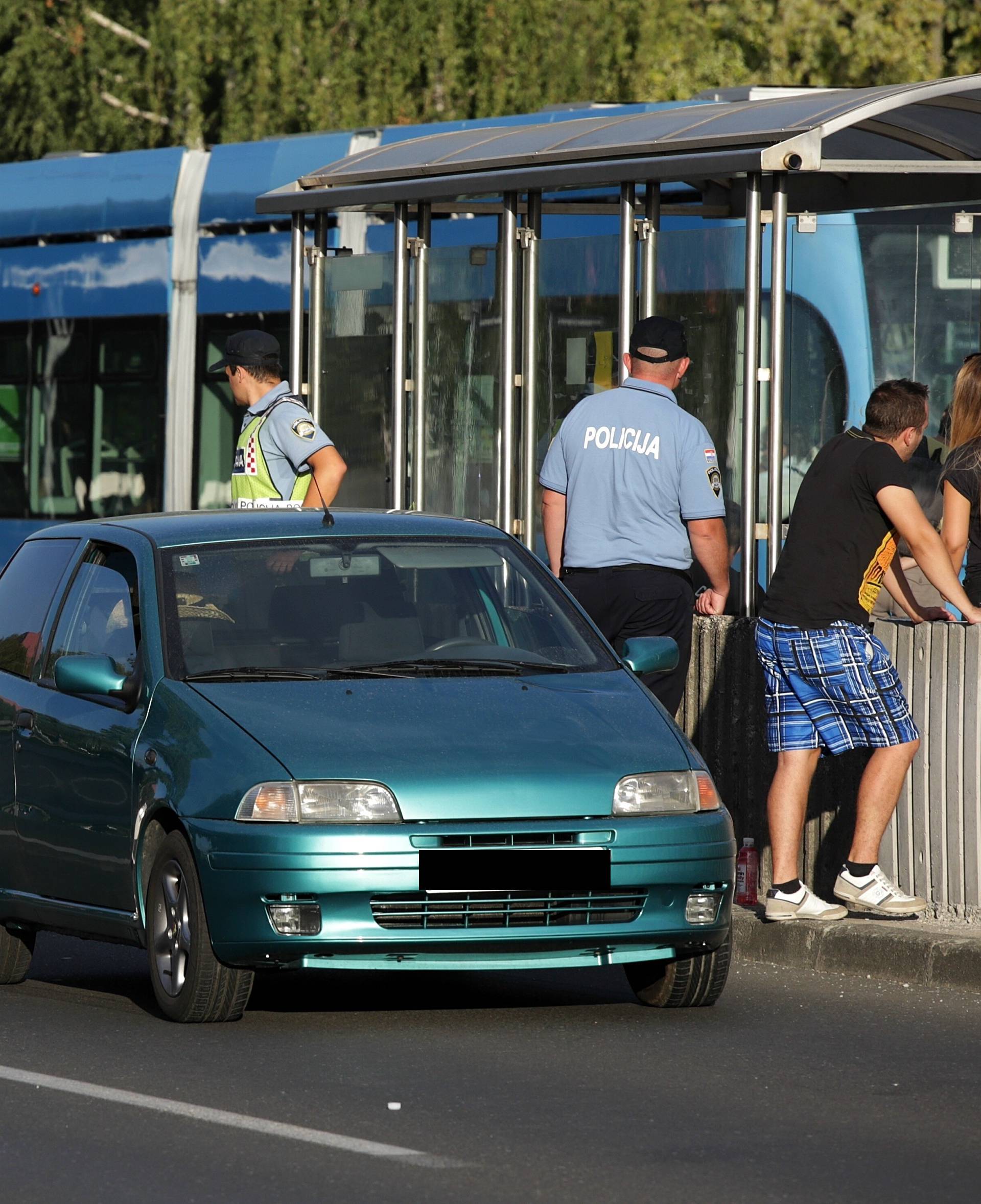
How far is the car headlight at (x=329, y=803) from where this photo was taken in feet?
23.9

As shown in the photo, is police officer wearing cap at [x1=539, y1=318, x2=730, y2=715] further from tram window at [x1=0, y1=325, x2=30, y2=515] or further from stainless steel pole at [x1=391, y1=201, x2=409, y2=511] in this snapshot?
tram window at [x1=0, y1=325, x2=30, y2=515]

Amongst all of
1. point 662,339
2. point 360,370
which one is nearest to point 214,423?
point 360,370

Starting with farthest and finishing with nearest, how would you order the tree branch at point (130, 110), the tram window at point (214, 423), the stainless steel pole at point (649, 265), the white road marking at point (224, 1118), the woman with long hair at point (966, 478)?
the tree branch at point (130, 110) → the tram window at point (214, 423) → the stainless steel pole at point (649, 265) → the woman with long hair at point (966, 478) → the white road marking at point (224, 1118)

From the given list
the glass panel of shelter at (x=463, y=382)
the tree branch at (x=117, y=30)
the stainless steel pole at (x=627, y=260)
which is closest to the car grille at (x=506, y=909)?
the stainless steel pole at (x=627, y=260)

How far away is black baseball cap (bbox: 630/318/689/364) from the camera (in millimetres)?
9945

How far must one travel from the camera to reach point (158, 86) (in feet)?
132

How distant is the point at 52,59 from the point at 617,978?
1316 inches

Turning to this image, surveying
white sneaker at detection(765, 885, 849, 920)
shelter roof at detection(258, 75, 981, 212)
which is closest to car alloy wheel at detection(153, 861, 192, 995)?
white sneaker at detection(765, 885, 849, 920)

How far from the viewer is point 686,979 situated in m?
7.91

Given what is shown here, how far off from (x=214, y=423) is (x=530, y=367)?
22.5 feet

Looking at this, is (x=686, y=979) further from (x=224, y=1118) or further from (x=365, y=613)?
(x=224, y=1118)

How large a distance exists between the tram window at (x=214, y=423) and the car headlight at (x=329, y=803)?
10856 mm

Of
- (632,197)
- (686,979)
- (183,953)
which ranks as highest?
(632,197)

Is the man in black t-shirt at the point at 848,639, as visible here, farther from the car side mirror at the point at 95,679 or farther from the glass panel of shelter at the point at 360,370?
the glass panel of shelter at the point at 360,370
